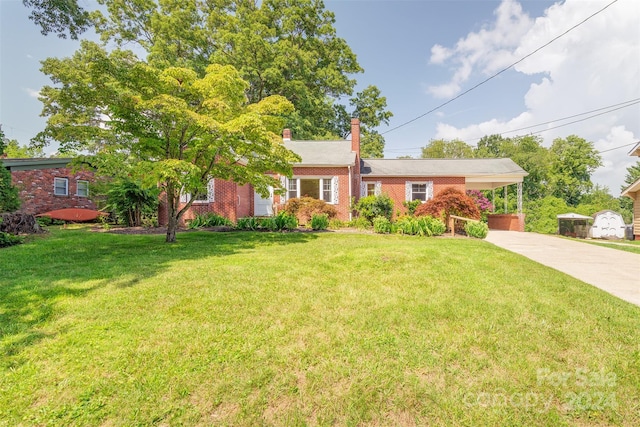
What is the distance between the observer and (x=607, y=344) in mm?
2697

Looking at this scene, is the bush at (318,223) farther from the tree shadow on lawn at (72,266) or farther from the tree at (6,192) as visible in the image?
the tree at (6,192)

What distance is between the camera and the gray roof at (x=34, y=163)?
1238 centimetres

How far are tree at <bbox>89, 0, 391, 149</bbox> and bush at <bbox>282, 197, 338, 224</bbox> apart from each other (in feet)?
39.0

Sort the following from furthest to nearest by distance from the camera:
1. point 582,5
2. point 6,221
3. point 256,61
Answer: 1. point 256,61
2. point 582,5
3. point 6,221

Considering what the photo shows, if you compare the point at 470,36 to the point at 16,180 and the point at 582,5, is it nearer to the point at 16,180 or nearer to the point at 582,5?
the point at 582,5

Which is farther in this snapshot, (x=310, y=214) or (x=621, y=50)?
(x=310, y=214)

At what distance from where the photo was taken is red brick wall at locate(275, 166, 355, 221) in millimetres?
14156

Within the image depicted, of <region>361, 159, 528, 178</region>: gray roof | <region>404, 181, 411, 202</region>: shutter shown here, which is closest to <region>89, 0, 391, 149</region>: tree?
<region>361, 159, 528, 178</region>: gray roof

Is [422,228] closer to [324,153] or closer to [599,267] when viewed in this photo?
[599,267]

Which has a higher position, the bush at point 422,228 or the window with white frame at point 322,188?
the window with white frame at point 322,188

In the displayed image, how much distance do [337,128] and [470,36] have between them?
17358 millimetres

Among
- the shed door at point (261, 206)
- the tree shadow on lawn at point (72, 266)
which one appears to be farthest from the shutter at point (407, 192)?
the tree shadow on lawn at point (72, 266)

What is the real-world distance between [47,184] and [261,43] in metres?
17.1

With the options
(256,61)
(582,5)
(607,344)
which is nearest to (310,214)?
(607,344)
